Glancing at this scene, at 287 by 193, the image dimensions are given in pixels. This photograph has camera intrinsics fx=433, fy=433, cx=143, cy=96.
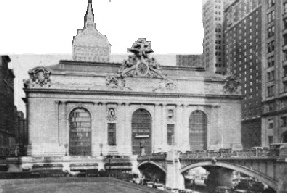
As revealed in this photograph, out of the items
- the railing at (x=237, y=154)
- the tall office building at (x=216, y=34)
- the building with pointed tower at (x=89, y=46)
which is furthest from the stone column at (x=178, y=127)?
the building with pointed tower at (x=89, y=46)

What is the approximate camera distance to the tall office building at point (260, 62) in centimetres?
6769

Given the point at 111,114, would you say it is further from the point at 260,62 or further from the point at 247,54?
the point at 247,54

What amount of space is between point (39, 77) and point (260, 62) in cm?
6038

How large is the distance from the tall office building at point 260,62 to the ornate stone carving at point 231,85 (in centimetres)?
527

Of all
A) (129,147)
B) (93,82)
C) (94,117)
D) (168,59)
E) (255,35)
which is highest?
(255,35)

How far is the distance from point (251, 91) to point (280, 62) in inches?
1916

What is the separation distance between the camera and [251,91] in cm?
11538

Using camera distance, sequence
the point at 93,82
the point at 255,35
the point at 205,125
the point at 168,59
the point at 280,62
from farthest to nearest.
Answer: the point at 255,35
the point at 168,59
the point at 205,125
the point at 93,82
the point at 280,62

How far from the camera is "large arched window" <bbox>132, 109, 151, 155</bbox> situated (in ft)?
259

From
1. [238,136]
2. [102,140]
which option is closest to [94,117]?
[102,140]

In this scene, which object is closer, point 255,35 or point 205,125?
point 205,125

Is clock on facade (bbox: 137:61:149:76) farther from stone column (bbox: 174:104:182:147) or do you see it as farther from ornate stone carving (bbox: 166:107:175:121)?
stone column (bbox: 174:104:182:147)

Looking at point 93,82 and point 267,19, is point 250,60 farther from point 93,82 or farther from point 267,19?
point 93,82

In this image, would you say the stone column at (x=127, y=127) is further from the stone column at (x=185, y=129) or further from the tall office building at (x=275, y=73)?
the tall office building at (x=275, y=73)
